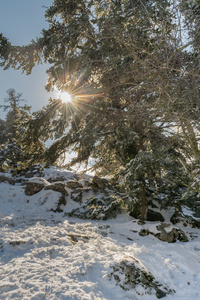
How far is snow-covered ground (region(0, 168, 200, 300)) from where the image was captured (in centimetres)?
217

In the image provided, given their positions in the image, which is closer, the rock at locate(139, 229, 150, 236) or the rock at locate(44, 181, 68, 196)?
the rock at locate(139, 229, 150, 236)

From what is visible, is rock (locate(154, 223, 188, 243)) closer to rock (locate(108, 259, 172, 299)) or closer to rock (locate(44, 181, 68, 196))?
rock (locate(108, 259, 172, 299))

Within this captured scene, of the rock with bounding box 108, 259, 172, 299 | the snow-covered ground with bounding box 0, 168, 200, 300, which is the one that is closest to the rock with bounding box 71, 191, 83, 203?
the snow-covered ground with bounding box 0, 168, 200, 300

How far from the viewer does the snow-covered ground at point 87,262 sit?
217 centimetres

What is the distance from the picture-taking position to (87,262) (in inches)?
110

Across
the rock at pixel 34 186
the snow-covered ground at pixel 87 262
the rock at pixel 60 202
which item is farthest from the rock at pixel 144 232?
the rock at pixel 34 186

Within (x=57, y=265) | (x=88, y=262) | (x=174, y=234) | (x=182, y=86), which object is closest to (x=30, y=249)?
(x=57, y=265)

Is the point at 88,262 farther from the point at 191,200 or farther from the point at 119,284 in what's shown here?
the point at 191,200

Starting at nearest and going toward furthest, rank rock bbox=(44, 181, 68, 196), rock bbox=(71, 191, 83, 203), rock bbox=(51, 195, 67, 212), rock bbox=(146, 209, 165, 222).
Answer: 1. rock bbox=(146, 209, 165, 222)
2. rock bbox=(51, 195, 67, 212)
3. rock bbox=(71, 191, 83, 203)
4. rock bbox=(44, 181, 68, 196)

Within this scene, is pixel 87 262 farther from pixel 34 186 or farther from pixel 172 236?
pixel 34 186

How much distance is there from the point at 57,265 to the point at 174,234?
3.16 m

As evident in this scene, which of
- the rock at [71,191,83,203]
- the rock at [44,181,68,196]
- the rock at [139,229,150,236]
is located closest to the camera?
the rock at [139,229,150,236]

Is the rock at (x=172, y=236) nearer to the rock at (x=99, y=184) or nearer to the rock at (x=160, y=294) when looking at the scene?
the rock at (x=160, y=294)

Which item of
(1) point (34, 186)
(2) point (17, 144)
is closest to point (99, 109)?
(2) point (17, 144)
